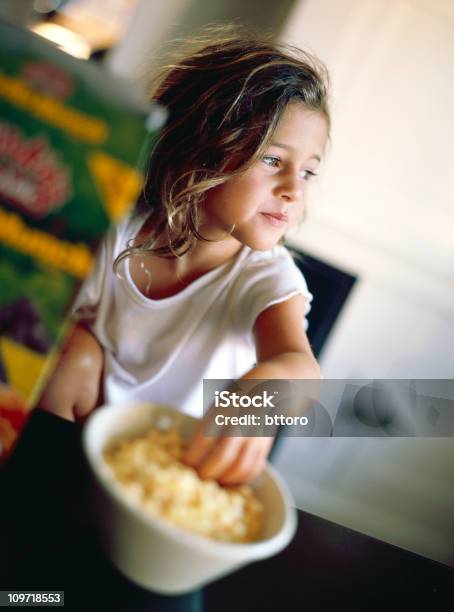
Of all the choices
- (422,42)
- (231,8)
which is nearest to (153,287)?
(422,42)

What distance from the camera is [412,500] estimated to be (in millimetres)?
961

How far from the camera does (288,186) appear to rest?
40 centimetres

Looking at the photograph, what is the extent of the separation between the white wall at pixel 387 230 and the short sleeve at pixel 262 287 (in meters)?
0.49

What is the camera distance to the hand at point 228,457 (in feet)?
0.96

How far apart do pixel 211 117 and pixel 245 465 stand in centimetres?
27

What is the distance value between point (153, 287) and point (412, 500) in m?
0.73

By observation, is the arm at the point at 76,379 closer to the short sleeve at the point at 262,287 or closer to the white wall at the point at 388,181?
the short sleeve at the point at 262,287

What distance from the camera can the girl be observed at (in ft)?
1.32

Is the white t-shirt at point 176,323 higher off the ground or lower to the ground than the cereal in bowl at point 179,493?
lower

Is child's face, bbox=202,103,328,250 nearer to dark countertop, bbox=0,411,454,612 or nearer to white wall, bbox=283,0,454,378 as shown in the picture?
dark countertop, bbox=0,411,454,612

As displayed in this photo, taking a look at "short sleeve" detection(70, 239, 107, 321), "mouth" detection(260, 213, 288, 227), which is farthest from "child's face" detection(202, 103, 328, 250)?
"short sleeve" detection(70, 239, 107, 321)

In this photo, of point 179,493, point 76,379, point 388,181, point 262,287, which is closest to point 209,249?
point 262,287

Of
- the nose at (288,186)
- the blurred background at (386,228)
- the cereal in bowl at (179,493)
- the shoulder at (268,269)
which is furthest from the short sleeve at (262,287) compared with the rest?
the blurred background at (386,228)

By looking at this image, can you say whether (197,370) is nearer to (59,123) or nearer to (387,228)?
(59,123)
